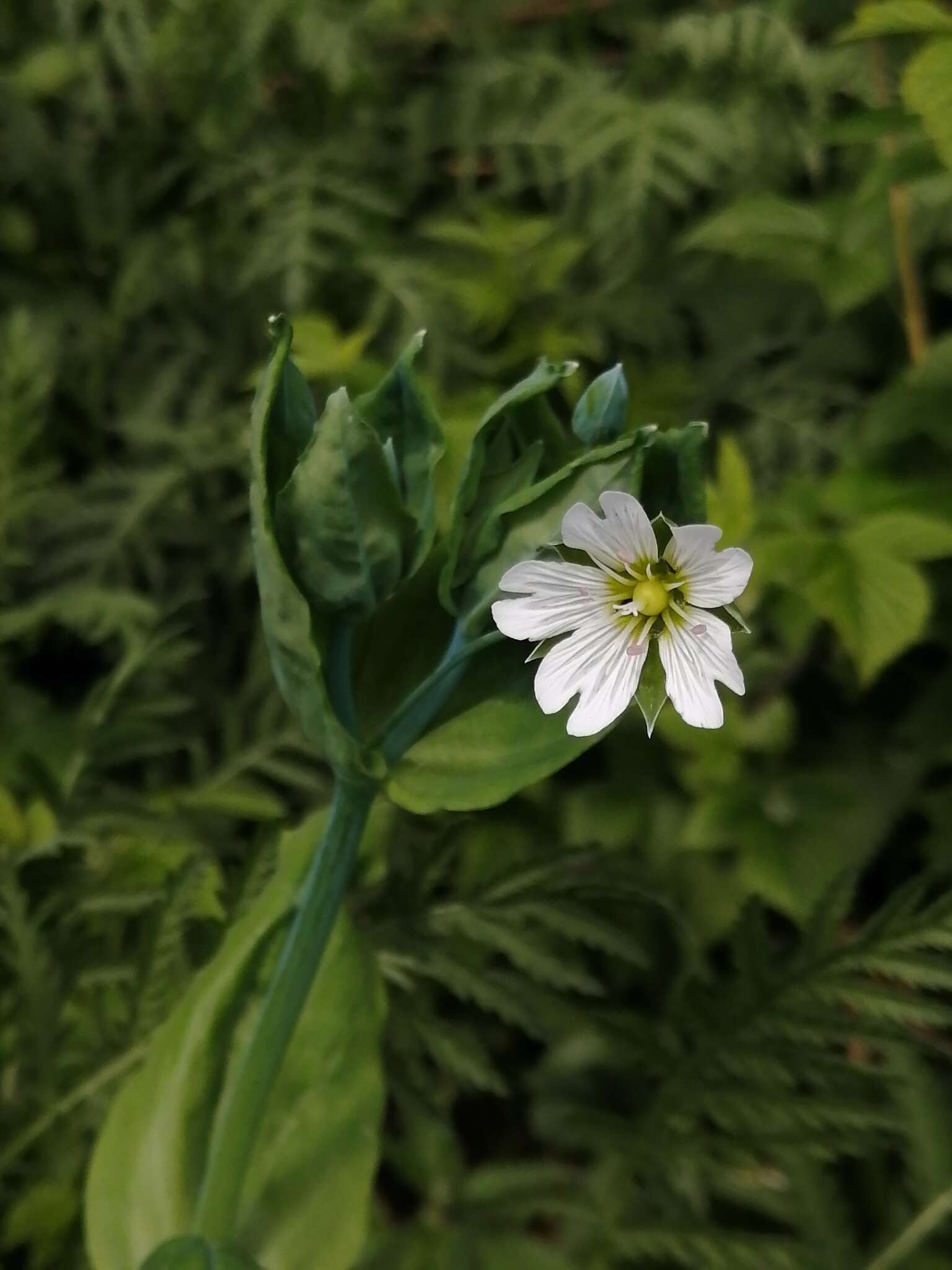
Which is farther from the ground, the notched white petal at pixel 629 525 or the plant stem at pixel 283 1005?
the notched white petal at pixel 629 525

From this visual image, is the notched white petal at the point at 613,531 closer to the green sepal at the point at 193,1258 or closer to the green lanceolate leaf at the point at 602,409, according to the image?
the green lanceolate leaf at the point at 602,409

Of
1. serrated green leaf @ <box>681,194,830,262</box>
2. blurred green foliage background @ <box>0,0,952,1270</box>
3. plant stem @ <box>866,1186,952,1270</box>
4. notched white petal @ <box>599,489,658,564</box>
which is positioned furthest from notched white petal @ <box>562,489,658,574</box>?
plant stem @ <box>866,1186,952,1270</box>

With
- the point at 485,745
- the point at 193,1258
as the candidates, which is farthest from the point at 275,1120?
the point at 485,745

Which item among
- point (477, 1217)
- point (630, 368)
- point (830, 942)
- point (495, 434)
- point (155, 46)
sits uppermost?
point (155, 46)

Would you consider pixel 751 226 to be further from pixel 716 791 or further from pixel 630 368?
pixel 716 791

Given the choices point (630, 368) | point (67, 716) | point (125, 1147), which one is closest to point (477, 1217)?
point (125, 1147)

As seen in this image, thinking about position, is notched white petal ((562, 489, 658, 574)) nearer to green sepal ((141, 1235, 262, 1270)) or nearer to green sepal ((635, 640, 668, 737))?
green sepal ((635, 640, 668, 737))

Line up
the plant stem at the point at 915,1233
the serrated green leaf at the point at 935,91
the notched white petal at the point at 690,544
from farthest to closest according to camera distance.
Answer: the plant stem at the point at 915,1233
the serrated green leaf at the point at 935,91
the notched white petal at the point at 690,544

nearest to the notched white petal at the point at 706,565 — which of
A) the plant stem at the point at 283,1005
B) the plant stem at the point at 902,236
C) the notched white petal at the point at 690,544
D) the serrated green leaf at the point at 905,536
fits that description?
the notched white petal at the point at 690,544
